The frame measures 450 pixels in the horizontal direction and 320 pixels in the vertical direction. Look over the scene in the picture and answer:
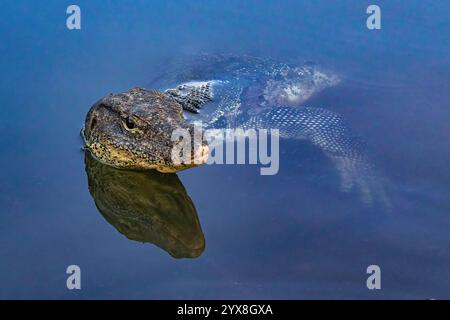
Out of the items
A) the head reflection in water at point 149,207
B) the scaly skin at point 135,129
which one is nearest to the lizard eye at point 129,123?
the scaly skin at point 135,129

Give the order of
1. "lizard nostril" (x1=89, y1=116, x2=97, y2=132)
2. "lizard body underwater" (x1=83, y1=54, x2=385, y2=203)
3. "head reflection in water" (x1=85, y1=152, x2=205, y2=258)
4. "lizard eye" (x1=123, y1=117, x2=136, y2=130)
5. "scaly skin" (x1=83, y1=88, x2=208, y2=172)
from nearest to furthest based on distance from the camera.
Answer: "head reflection in water" (x1=85, y1=152, x2=205, y2=258) < "scaly skin" (x1=83, y1=88, x2=208, y2=172) < "lizard body underwater" (x1=83, y1=54, x2=385, y2=203) < "lizard eye" (x1=123, y1=117, x2=136, y2=130) < "lizard nostril" (x1=89, y1=116, x2=97, y2=132)

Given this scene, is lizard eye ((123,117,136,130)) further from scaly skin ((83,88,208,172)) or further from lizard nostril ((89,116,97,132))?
lizard nostril ((89,116,97,132))

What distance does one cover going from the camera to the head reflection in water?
634cm

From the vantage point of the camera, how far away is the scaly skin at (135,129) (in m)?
7.00

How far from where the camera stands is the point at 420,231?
641 centimetres

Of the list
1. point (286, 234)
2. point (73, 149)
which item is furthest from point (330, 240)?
point (73, 149)

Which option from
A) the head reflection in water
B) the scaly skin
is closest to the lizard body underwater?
the scaly skin

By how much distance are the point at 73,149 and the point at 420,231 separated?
3.73 metres

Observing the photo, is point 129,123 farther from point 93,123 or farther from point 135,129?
point 93,123

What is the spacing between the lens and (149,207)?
268 inches

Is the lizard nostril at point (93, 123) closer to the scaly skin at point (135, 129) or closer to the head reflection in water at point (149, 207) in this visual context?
the scaly skin at point (135, 129)

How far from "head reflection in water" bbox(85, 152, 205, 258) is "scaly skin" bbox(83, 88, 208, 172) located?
138 millimetres

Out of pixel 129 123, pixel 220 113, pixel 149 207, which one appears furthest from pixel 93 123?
pixel 220 113

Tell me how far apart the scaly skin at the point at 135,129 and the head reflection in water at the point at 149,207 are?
0.14 m
